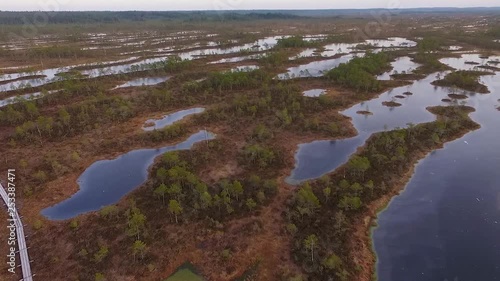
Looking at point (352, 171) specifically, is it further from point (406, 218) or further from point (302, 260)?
point (302, 260)

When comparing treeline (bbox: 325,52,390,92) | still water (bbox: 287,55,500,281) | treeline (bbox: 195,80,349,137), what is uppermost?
treeline (bbox: 325,52,390,92)

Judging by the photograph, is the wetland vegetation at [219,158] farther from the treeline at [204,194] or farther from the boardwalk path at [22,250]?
the boardwalk path at [22,250]

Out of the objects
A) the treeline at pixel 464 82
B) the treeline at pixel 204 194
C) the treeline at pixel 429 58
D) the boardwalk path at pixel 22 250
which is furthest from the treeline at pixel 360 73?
the boardwalk path at pixel 22 250

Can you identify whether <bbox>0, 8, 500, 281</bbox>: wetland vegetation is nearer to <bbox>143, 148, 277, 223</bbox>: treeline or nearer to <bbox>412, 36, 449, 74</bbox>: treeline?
<bbox>143, 148, 277, 223</bbox>: treeline

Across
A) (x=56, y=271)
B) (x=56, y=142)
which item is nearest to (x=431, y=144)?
(x=56, y=271)

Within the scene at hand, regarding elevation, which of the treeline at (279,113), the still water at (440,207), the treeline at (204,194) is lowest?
the still water at (440,207)

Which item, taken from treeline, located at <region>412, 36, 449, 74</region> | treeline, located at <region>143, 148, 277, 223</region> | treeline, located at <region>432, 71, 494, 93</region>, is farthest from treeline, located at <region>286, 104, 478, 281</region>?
treeline, located at <region>412, 36, 449, 74</region>
